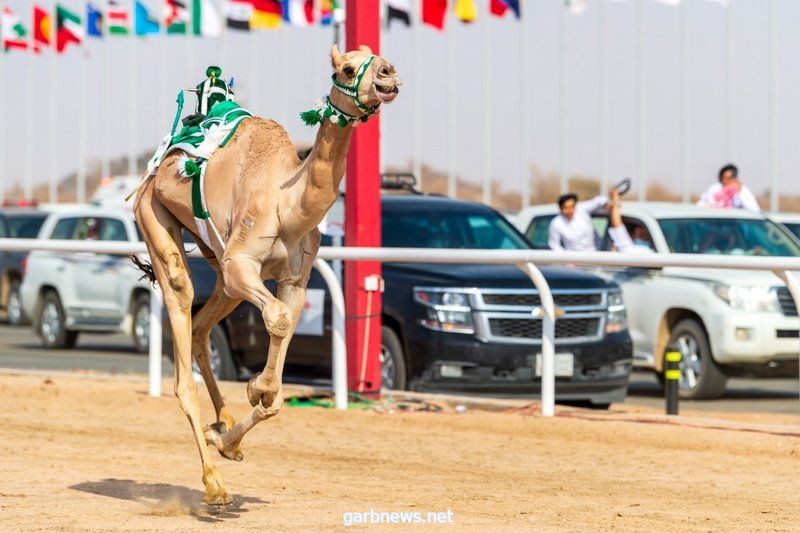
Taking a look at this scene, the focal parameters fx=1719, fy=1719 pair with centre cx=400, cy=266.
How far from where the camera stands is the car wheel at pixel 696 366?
16031mm

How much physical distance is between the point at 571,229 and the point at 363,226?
4662mm

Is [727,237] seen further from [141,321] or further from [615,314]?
[141,321]

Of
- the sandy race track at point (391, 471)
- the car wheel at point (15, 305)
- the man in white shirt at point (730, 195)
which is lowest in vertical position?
the car wheel at point (15, 305)

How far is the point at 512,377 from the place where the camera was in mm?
14062

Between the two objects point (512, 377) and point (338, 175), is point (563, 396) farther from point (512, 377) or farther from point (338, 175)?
point (338, 175)

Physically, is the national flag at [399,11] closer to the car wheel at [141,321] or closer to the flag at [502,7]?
the flag at [502,7]

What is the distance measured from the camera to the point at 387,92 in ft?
25.5

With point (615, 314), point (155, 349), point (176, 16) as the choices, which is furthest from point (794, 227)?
point (176, 16)

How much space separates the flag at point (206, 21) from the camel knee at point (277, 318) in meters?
33.1

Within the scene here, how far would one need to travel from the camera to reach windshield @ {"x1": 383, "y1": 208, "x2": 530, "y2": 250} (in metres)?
15.4

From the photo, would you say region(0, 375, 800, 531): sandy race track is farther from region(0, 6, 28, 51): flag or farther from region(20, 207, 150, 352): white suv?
region(0, 6, 28, 51): flag

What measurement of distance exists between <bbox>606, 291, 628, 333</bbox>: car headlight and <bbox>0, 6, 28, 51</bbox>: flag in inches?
1416

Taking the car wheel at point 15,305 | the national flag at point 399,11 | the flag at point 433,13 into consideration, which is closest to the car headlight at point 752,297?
the car wheel at point 15,305

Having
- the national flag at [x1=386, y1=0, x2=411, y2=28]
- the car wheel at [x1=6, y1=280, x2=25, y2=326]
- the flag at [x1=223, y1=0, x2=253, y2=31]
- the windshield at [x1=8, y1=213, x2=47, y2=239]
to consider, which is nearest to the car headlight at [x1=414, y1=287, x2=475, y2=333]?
the car wheel at [x1=6, y1=280, x2=25, y2=326]
